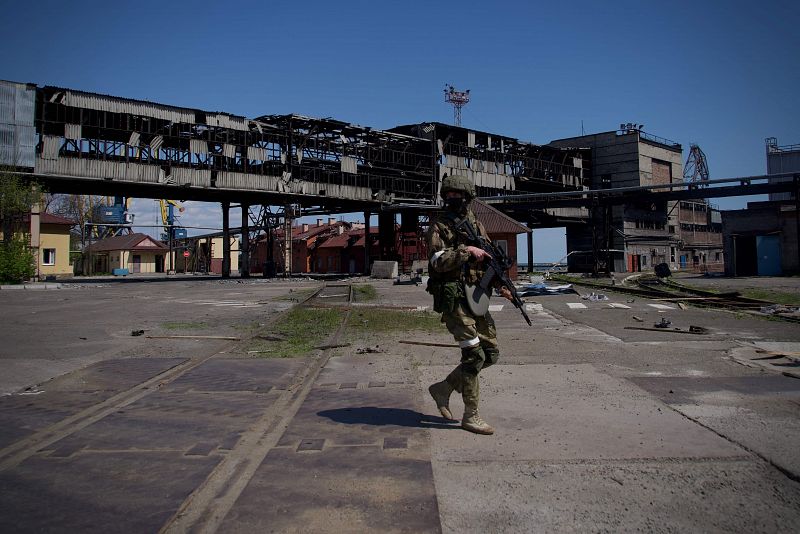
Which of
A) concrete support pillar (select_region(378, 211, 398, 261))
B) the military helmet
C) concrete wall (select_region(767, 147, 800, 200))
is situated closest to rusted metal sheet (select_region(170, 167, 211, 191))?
concrete support pillar (select_region(378, 211, 398, 261))

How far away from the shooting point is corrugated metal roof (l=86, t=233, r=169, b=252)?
7501 cm

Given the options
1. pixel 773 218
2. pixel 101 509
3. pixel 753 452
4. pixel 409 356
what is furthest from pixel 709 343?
pixel 773 218

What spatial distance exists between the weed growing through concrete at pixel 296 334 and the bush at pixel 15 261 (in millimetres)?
23385

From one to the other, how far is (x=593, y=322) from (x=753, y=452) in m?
8.72

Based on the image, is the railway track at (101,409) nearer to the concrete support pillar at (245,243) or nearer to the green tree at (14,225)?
the green tree at (14,225)

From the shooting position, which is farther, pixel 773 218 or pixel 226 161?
pixel 226 161

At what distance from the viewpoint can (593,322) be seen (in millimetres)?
11930

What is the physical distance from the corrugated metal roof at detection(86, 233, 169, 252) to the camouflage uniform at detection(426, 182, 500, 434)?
7943cm

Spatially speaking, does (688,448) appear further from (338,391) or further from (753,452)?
(338,391)

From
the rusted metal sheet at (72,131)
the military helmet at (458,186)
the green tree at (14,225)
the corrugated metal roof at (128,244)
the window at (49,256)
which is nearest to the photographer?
the military helmet at (458,186)

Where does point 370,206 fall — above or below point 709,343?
above

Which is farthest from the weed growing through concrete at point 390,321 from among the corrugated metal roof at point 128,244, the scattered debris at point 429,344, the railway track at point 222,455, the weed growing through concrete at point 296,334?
the corrugated metal roof at point 128,244

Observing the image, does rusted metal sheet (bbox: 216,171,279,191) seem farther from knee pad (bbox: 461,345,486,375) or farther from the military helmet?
knee pad (bbox: 461,345,486,375)

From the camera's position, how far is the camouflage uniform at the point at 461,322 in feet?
13.5
